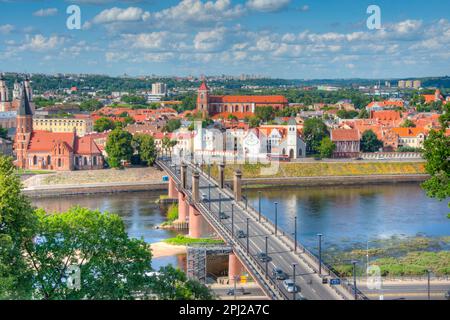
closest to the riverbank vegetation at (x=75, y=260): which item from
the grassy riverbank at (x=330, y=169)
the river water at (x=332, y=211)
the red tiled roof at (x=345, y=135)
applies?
the river water at (x=332, y=211)

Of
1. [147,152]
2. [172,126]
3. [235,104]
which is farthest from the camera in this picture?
[235,104]

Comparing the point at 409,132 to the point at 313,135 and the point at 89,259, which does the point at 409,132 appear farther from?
the point at 89,259

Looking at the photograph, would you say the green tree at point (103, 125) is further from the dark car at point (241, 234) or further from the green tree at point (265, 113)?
the dark car at point (241, 234)

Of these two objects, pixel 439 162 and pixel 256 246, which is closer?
pixel 439 162

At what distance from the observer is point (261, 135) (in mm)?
28812

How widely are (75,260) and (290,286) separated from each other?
272 centimetres

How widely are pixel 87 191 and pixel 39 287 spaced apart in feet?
55.1

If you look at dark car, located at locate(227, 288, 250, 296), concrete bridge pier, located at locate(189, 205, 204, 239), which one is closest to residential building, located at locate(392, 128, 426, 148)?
concrete bridge pier, located at locate(189, 205, 204, 239)

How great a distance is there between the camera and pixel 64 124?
36.1m

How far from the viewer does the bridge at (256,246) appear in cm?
909

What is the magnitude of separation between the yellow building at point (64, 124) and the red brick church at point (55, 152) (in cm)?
783

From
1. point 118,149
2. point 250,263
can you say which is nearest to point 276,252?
point 250,263

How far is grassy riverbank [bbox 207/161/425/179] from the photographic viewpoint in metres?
26.5
